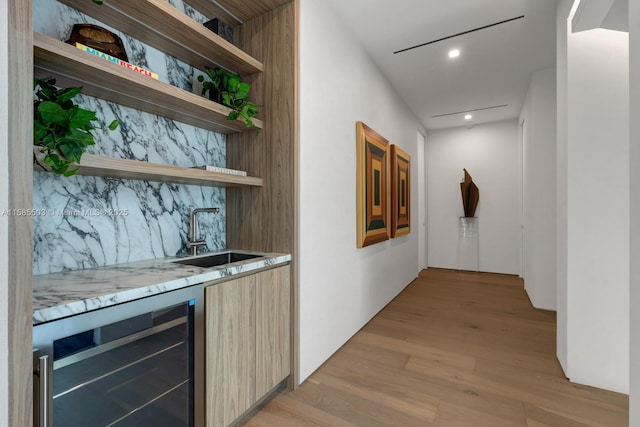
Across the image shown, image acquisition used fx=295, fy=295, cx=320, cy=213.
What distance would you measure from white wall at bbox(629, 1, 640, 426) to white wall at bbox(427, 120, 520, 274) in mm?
4732

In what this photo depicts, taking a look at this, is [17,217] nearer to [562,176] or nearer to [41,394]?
[41,394]

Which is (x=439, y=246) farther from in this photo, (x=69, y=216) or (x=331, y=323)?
(x=69, y=216)

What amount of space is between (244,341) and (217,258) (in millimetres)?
596

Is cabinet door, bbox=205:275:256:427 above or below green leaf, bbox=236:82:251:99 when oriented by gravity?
below

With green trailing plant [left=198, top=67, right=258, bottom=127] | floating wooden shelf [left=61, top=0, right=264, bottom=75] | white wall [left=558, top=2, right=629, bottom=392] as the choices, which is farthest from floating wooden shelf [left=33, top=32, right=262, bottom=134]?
white wall [left=558, top=2, right=629, bottom=392]

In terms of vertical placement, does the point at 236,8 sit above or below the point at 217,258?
above

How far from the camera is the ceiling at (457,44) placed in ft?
7.39

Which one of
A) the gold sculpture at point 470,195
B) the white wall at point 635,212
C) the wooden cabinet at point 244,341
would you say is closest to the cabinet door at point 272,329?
the wooden cabinet at point 244,341

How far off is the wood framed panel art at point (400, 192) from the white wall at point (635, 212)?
2.56 meters

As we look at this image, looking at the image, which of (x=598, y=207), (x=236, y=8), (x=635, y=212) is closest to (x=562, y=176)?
(x=598, y=207)

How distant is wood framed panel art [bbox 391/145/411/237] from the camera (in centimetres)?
351

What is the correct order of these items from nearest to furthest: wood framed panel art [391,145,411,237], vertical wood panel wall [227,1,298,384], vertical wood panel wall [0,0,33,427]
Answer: vertical wood panel wall [0,0,33,427] < vertical wood panel wall [227,1,298,384] < wood framed panel art [391,145,411,237]

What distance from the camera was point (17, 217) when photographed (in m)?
0.74

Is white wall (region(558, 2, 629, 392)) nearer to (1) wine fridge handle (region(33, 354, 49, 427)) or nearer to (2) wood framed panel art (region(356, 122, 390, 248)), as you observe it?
(2) wood framed panel art (region(356, 122, 390, 248))
